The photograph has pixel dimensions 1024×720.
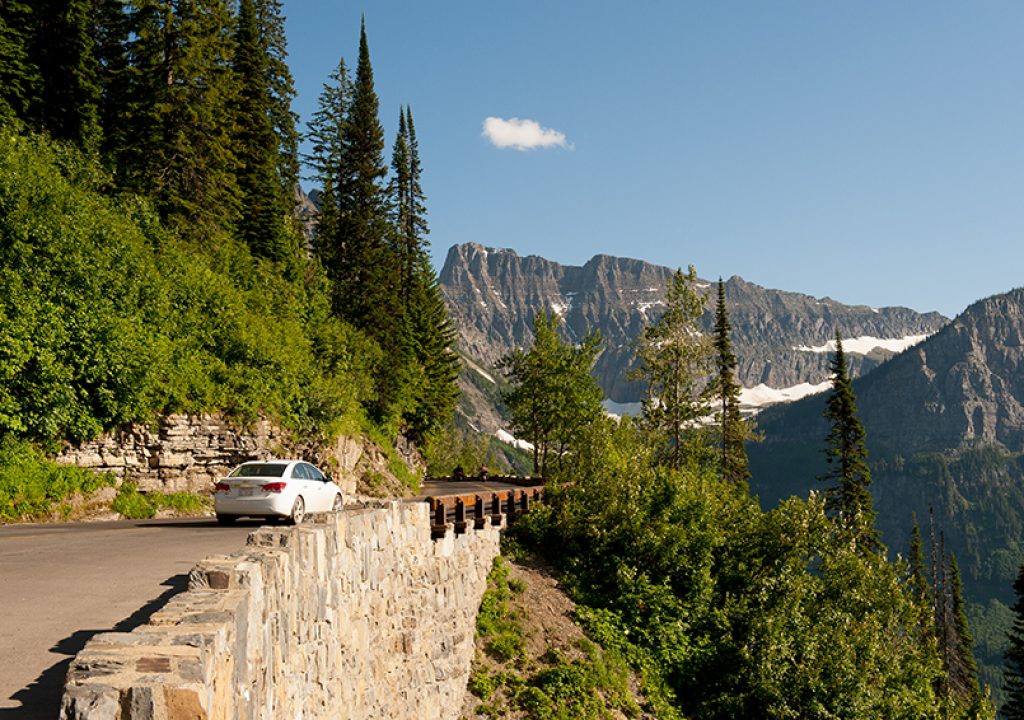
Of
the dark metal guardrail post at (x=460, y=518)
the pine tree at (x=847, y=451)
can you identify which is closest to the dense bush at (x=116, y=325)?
the dark metal guardrail post at (x=460, y=518)

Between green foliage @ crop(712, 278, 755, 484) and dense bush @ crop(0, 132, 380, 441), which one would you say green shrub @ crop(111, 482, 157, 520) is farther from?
green foliage @ crop(712, 278, 755, 484)

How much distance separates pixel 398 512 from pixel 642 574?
42.5ft

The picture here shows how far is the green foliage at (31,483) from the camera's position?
17.1 m

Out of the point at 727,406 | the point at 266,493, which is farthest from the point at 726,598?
the point at 727,406

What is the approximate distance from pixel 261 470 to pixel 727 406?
1584 inches

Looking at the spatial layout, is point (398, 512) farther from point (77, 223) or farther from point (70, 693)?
point (77, 223)

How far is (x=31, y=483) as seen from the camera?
17.7 metres

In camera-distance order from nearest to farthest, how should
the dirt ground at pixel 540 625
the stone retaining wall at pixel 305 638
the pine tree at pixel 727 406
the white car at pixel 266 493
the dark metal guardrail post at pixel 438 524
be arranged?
the stone retaining wall at pixel 305 638, the dark metal guardrail post at pixel 438 524, the white car at pixel 266 493, the dirt ground at pixel 540 625, the pine tree at pixel 727 406

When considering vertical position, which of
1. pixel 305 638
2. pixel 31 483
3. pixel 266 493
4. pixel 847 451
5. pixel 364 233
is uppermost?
pixel 364 233

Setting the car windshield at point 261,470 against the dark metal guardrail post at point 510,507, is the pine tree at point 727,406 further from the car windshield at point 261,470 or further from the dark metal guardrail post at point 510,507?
the car windshield at point 261,470

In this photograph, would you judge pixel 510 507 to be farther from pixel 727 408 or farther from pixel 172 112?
pixel 727 408

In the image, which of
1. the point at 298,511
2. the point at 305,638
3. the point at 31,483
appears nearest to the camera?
the point at 305,638

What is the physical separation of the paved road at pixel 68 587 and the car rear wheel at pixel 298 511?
121 centimetres

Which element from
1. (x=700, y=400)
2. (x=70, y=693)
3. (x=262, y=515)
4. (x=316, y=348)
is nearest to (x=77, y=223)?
(x=262, y=515)
